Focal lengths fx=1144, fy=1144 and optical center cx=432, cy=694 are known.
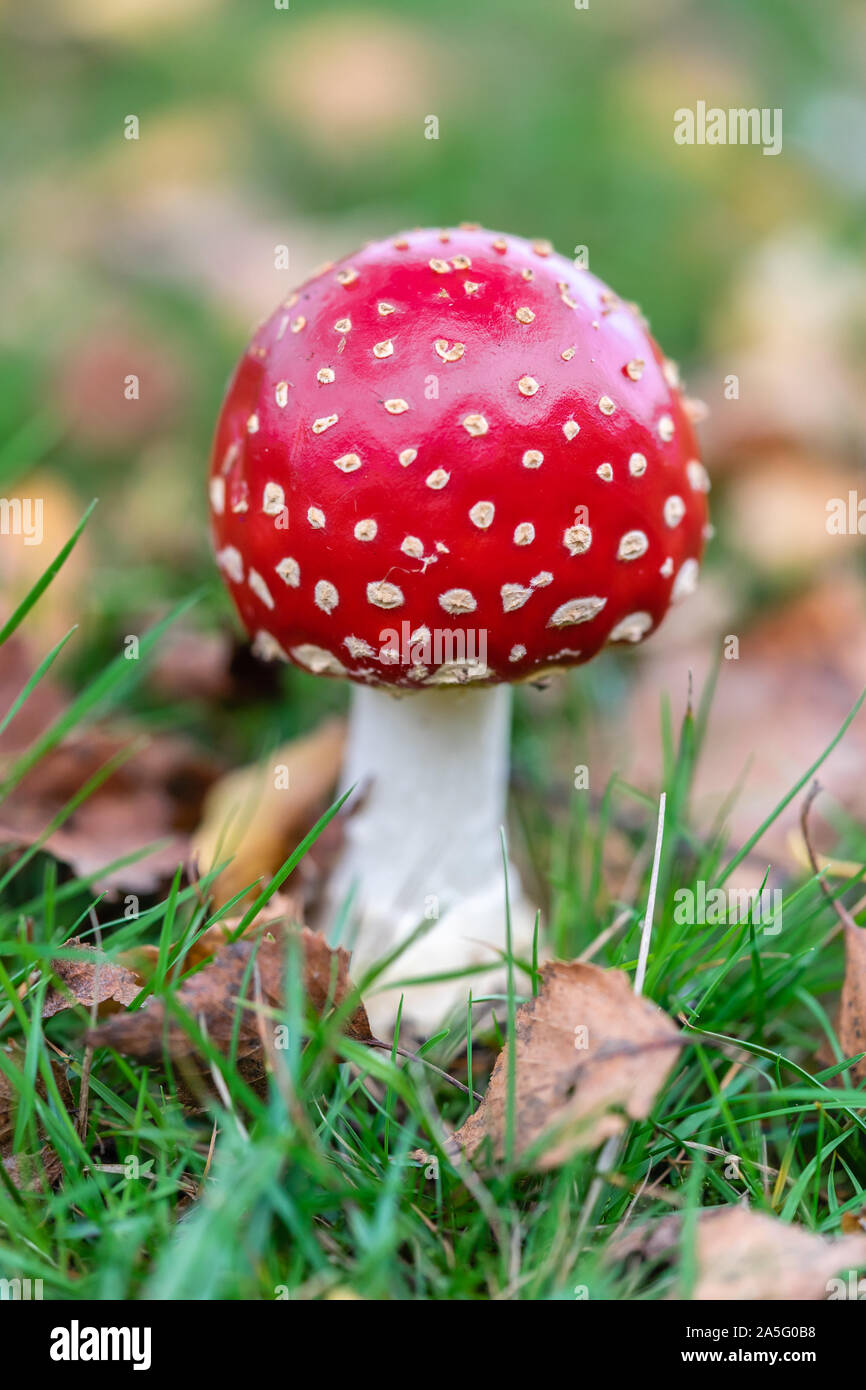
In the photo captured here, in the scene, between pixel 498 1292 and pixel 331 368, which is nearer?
pixel 498 1292

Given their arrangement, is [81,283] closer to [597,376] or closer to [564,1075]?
[597,376]

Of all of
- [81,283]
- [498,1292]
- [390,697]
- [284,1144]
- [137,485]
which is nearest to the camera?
[284,1144]

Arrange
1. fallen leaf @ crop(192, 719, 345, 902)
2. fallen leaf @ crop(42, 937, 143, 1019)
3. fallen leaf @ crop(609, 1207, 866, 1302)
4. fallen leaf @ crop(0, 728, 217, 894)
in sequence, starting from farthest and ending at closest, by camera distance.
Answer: fallen leaf @ crop(192, 719, 345, 902) → fallen leaf @ crop(0, 728, 217, 894) → fallen leaf @ crop(42, 937, 143, 1019) → fallen leaf @ crop(609, 1207, 866, 1302)

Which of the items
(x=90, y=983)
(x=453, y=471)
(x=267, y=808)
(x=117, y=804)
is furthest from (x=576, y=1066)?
(x=117, y=804)

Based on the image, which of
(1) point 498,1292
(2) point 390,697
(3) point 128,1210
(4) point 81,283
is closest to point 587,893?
(2) point 390,697

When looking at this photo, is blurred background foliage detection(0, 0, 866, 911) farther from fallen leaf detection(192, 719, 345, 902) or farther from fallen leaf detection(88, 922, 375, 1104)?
fallen leaf detection(88, 922, 375, 1104)

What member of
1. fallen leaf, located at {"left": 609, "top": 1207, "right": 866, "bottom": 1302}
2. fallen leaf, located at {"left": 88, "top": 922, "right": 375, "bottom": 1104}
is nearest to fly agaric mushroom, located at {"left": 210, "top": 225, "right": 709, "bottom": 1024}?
fallen leaf, located at {"left": 88, "top": 922, "right": 375, "bottom": 1104}

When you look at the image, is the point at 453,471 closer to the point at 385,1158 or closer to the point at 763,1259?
the point at 385,1158
